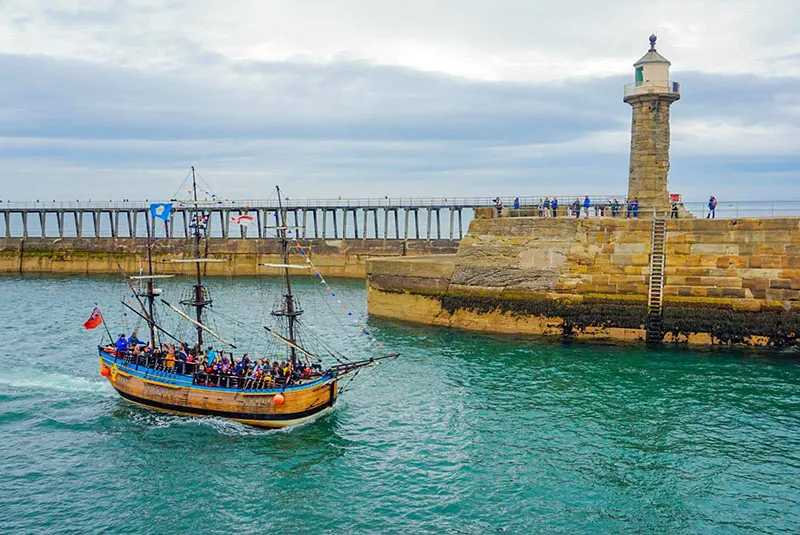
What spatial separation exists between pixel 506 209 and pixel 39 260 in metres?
57.8

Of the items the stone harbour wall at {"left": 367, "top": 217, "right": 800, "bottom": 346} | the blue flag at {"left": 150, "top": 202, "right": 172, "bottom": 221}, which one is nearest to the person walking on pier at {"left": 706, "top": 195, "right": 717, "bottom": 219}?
the stone harbour wall at {"left": 367, "top": 217, "right": 800, "bottom": 346}

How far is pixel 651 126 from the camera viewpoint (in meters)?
39.6

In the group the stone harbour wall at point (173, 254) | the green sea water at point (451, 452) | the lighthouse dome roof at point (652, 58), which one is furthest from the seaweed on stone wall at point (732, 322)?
the stone harbour wall at point (173, 254)

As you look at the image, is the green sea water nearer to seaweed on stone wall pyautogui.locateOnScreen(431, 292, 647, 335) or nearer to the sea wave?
the sea wave

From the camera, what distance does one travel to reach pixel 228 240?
7600cm

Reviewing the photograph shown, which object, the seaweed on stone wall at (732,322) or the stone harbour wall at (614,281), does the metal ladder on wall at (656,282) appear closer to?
the stone harbour wall at (614,281)

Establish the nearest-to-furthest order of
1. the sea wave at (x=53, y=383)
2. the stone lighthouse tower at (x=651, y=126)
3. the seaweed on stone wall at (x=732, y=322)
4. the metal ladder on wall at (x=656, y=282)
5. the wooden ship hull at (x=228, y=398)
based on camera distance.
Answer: the wooden ship hull at (x=228, y=398), the sea wave at (x=53, y=383), the seaweed on stone wall at (x=732, y=322), the metal ladder on wall at (x=656, y=282), the stone lighthouse tower at (x=651, y=126)

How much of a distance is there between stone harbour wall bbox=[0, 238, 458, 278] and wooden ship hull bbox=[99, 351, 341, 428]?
44.1m

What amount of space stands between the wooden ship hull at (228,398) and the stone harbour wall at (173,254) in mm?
44098

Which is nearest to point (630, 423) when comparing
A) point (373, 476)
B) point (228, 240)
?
point (373, 476)

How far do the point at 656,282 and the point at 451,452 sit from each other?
1884cm

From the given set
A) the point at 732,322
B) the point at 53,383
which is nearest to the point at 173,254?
the point at 53,383

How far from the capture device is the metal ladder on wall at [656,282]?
34.8 m

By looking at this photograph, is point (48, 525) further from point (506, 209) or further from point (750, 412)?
point (506, 209)
